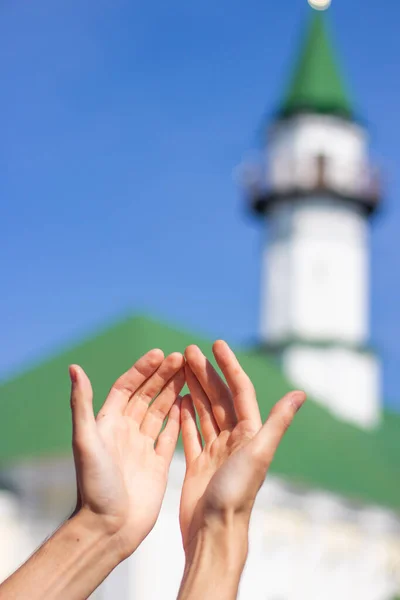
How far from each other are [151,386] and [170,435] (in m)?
0.16

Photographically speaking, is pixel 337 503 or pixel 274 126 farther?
pixel 274 126

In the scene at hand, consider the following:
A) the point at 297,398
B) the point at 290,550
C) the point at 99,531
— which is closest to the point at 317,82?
the point at 290,550

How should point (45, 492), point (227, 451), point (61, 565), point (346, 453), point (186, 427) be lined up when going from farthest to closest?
1. point (346, 453)
2. point (45, 492)
3. point (186, 427)
4. point (227, 451)
5. point (61, 565)

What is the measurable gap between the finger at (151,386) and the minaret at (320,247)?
20.5 metres

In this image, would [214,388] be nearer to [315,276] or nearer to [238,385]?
[238,385]

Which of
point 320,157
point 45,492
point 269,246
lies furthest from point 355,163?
point 45,492

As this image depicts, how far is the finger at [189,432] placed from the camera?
3.11 m

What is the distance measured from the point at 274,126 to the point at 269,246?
2.90m

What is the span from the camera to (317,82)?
2531cm

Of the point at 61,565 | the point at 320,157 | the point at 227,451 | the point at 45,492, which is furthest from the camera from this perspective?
the point at 320,157

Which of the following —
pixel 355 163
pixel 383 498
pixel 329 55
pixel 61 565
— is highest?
pixel 329 55

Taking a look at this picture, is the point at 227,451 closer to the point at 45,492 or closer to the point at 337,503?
the point at 45,492

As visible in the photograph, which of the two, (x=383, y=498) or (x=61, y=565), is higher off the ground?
(x=61, y=565)

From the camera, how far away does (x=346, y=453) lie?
64.8 ft
